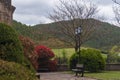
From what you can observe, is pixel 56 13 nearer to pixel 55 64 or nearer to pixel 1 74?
pixel 55 64

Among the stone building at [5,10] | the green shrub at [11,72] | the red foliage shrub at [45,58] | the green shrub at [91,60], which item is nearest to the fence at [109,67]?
the red foliage shrub at [45,58]

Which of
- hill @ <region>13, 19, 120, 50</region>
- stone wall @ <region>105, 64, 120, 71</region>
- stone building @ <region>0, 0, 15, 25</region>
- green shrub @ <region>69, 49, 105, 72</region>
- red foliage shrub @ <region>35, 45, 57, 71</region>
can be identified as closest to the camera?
stone building @ <region>0, 0, 15, 25</region>

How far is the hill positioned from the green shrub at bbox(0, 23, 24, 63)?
1446 inches

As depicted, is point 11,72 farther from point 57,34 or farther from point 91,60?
point 57,34

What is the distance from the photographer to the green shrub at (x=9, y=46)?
389 inches

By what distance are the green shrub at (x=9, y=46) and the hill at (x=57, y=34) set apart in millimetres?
36718

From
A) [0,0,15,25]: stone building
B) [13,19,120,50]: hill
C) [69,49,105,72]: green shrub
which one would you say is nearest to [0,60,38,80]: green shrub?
[0,0,15,25]: stone building

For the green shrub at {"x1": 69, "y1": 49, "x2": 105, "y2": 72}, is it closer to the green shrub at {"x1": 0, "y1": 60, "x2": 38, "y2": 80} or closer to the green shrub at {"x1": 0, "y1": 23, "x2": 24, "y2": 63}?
the green shrub at {"x1": 0, "y1": 23, "x2": 24, "y2": 63}

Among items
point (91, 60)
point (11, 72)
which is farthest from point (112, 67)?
point (11, 72)

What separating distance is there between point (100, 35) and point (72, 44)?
269 inches

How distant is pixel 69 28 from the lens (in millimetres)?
45844

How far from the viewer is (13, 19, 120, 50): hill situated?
50.2m

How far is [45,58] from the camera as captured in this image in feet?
121

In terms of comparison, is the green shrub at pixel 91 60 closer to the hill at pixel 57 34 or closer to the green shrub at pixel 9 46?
the hill at pixel 57 34
